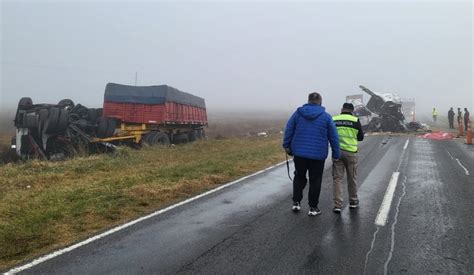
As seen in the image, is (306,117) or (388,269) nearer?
(388,269)

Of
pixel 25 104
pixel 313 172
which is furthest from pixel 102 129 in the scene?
pixel 313 172

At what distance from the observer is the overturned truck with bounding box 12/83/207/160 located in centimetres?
1766

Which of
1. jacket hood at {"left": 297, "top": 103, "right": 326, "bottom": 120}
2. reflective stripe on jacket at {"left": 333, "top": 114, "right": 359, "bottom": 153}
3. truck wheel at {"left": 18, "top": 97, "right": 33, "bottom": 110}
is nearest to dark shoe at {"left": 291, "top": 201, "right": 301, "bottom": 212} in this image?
reflective stripe on jacket at {"left": 333, "top": 114, "right": 359, "bottom": 153}

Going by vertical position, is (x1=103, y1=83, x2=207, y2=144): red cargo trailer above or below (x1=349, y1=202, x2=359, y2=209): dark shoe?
above

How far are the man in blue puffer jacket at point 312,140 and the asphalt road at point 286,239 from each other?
601 millimetres

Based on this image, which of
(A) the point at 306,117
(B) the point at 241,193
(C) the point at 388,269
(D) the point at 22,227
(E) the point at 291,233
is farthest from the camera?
(B) the point at 241,193

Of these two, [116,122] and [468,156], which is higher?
[116,122]

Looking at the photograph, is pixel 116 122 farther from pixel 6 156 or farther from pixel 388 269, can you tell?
pixel 388 269

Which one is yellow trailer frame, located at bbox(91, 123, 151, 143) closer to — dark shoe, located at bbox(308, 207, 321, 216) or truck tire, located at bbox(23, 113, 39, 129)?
truck tire, located at bbox(23, 113, 39, 129)

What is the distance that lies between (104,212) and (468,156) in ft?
44.2

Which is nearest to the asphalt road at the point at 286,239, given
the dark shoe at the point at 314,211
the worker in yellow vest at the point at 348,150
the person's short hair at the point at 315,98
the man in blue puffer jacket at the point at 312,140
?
the dark shoe at the point at 314,211

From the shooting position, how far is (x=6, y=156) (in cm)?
1838

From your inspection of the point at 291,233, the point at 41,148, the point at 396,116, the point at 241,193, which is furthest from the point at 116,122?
the point at 396,116

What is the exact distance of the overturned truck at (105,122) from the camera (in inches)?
695
